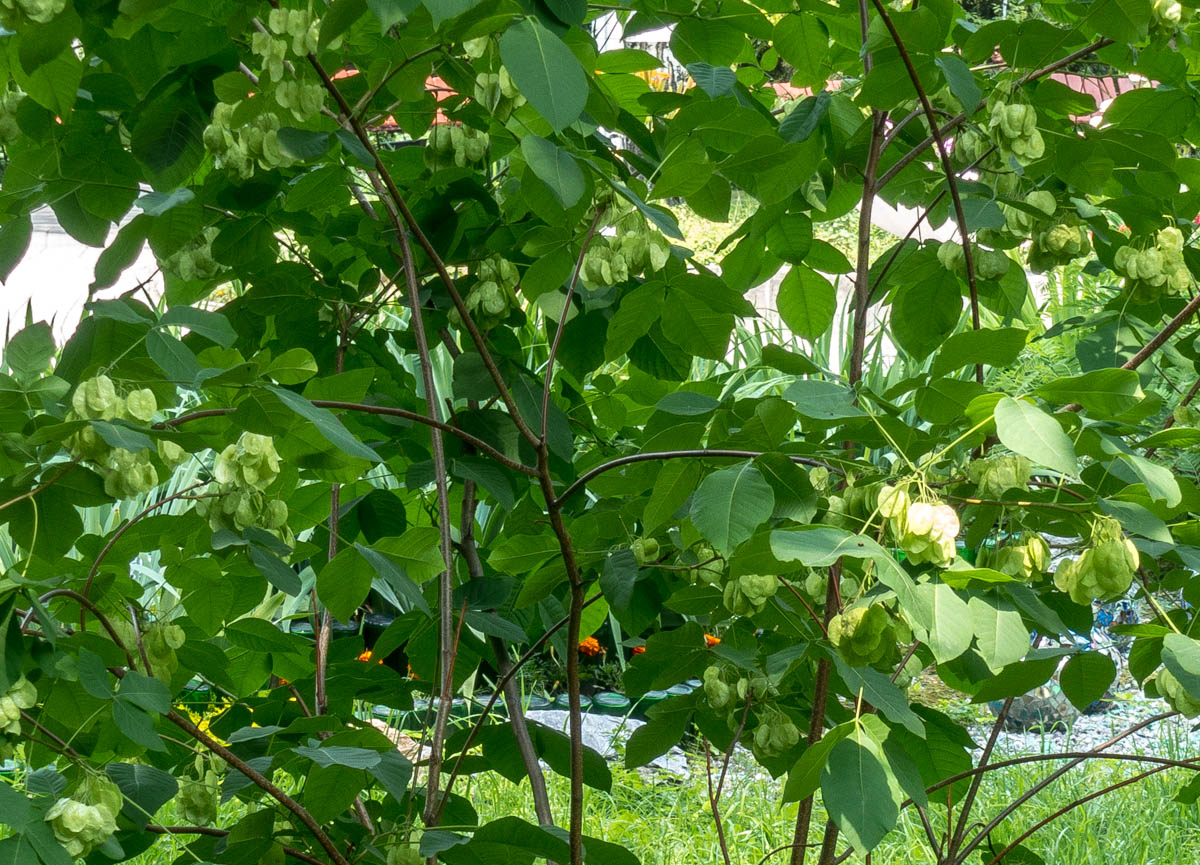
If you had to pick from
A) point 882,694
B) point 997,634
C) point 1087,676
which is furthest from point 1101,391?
point 1087,676

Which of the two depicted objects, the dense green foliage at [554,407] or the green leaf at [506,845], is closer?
the dense green foliage at [554,407]

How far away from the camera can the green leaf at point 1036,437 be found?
621mm

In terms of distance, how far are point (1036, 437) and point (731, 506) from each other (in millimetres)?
220

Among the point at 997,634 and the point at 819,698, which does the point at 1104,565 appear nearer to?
the point at 997,634

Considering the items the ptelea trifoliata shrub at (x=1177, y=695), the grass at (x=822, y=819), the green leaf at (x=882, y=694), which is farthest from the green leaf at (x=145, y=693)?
the grass at (x=822, y=819)

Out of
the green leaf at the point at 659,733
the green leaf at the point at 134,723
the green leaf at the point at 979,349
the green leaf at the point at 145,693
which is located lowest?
Result: the green leaf at the point at 659,733

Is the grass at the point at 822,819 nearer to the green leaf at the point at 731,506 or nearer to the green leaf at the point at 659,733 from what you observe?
the green leaf at the point at 659,733

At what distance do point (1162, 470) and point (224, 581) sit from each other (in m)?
0.86

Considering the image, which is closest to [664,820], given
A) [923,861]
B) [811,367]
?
[923,861]

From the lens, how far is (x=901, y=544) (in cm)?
69

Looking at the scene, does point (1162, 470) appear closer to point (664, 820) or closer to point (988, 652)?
point (988, 652)

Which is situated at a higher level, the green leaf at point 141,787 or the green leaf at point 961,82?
the green leaf at point 961,82

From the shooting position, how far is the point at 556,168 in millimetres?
759

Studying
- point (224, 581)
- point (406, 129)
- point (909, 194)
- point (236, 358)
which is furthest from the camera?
point (909, 194)
